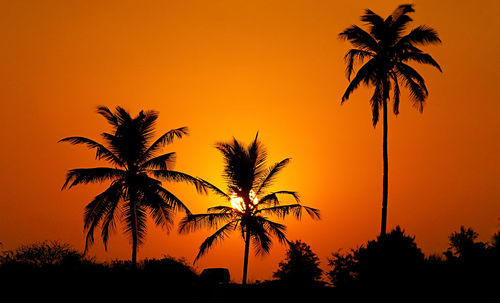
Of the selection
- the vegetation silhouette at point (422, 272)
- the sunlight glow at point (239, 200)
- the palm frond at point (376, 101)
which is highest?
the palm frond at point (376, 101)

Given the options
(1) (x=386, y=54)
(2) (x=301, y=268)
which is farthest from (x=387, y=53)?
(2) (x=301, y=268)

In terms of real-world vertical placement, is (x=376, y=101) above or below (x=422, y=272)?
above

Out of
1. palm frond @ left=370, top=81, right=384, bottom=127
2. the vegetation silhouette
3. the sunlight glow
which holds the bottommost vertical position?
the vegetation silhouette

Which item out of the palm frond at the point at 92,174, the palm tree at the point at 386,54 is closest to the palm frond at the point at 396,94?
the palm tree at the point at 386,54

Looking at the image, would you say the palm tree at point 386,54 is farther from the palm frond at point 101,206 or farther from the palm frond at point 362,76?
the palm frond at point 101,206

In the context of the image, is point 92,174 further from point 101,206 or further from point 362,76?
point 362,76

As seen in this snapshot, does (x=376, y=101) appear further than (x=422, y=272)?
Yes

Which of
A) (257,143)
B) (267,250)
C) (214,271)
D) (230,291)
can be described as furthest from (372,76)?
(214,271)

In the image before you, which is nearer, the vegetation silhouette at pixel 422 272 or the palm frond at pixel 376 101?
the vegetation silhouette at pixel 422 272

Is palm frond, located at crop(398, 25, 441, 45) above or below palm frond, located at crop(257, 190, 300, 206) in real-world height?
above

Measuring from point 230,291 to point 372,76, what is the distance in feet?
49.1

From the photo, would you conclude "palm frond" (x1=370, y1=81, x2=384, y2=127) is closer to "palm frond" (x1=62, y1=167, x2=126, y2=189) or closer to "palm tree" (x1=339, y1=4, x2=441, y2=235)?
"palm tree" (x1=339, y1=4, x2=441, y2=235)

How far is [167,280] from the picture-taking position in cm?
3195

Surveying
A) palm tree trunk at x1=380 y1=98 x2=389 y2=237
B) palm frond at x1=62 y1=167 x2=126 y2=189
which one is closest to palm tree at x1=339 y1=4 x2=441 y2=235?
palm tree trunk at x1=380 y1=98 x2=389 y2=237
